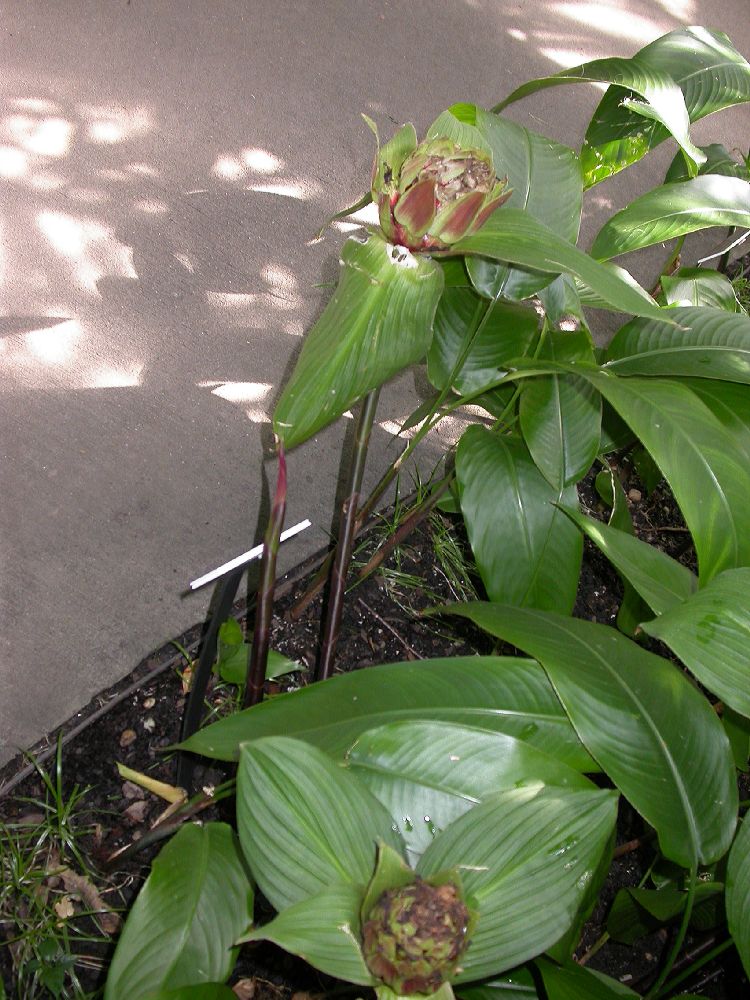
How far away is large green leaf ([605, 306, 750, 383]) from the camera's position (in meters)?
0.94

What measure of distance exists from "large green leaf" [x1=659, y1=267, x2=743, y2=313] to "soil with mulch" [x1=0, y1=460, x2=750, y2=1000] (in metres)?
0.50

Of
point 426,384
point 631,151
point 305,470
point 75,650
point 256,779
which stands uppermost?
point 631,151

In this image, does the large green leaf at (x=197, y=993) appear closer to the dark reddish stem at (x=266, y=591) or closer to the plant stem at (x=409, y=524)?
the dark reddish stem at (x=266, y=591)

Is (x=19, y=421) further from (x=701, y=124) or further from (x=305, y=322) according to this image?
(x=701, y=124)

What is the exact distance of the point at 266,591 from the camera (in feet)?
2.46

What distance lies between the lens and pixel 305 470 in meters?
1.44

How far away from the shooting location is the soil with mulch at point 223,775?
94 centimetres

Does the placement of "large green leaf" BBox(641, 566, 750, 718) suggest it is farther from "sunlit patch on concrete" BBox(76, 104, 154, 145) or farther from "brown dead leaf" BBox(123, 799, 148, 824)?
"sunlit patch on concrete" BBox(76, 104, 154, 145)

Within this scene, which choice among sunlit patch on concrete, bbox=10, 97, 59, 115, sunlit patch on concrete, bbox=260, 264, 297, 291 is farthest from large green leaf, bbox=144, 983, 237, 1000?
sunlit patch on concrete, bbox=10, 97, 59, 115

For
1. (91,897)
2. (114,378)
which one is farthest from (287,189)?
(91,897)

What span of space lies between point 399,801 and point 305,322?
42.7 inches

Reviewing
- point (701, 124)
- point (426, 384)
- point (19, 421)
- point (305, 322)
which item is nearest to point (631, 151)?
point (426, 384)

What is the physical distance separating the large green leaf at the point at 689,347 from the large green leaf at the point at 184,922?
2.34ft

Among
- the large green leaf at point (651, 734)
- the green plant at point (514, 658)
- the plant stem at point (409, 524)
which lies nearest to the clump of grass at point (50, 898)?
the green plant at point (514, 658)
